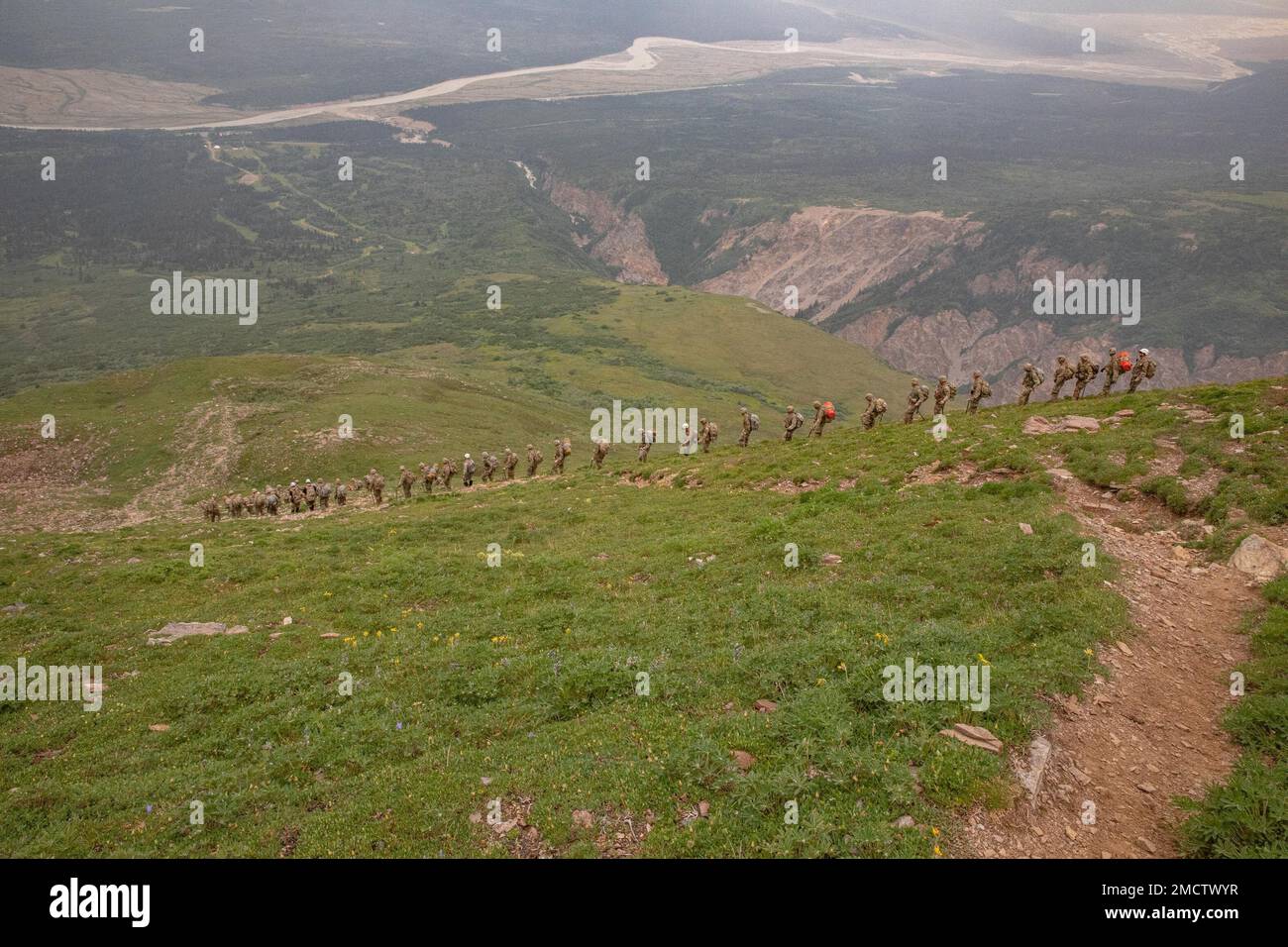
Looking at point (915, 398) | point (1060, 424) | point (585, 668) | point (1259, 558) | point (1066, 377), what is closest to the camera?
point (585, 668)

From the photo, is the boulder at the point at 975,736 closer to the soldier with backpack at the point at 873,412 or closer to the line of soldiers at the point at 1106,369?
the line of soldiers at the point at 1106,369

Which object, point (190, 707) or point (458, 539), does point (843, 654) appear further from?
point (458, 539)

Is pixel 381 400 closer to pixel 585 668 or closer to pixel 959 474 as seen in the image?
pixel 959 474

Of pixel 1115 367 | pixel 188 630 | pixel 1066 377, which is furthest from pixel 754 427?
pixel 188 630

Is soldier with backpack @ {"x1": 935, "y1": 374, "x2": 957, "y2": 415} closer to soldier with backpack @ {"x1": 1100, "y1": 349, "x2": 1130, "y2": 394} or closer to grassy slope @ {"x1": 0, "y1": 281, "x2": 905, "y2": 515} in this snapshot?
soldier with backpack @ {"x1": 1100, "y1": 349, "x2": 1130, "y2": 394}

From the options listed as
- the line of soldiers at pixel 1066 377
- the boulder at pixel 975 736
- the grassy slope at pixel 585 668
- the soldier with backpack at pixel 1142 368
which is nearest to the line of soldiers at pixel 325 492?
the grassy slope at pixel 585 668
